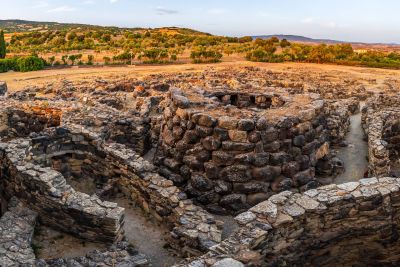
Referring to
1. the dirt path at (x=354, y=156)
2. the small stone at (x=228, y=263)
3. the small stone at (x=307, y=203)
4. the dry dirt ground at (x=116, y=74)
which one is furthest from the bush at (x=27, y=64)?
the small stone at (x=228, y=263)

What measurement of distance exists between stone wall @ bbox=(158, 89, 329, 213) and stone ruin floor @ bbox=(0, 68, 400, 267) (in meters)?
0.03

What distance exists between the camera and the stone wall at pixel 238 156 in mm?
10531

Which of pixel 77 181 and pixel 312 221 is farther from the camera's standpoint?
pixel 77 181

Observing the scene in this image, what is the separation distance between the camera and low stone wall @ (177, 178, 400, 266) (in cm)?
671

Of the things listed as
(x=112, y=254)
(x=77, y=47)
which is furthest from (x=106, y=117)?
(x=77, y=47)

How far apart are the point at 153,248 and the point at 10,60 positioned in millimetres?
36725

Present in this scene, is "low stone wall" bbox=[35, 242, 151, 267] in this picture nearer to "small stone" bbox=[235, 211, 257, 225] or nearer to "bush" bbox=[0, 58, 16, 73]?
"small stone" bbox=[235, 211, 257, 225]

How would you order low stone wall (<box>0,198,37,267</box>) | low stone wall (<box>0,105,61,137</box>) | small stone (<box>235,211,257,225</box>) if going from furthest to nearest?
low stone wall (<box>0,105,61,137</box>), low stone wall (<box>0,198,37,267</box>), small stone (<box>235,211,257,225</box>)

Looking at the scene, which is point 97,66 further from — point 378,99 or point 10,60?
point 378,99

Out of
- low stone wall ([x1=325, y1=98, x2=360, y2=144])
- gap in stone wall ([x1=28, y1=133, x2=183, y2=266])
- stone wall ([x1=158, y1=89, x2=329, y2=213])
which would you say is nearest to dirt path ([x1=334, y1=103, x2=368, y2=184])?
low stone wall ([x1=325, y1=98, x2=360, y2=144])

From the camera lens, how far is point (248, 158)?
10.5 metres

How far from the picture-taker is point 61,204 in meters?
9.02

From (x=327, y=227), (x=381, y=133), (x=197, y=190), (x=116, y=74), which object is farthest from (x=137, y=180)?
(x=116, y=74)

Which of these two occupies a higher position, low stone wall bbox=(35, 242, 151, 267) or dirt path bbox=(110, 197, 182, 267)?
low stone wall bbox=(35, 242, 151, 267)
